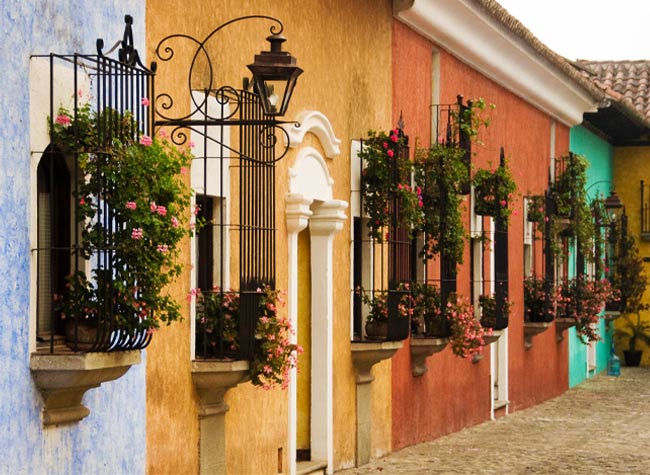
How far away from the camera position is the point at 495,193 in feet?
64.7

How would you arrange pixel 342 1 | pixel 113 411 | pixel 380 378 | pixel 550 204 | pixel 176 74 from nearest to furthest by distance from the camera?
pixel 113 411 → pixel 176 74 → pixel 342 1 → pixel 380 378 → pixel 550 204

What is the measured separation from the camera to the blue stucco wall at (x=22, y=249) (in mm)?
8125

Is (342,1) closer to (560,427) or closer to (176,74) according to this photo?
(176,74)

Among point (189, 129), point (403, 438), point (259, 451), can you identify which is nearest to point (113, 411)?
point (189, 129)

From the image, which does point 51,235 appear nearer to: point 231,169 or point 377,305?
point 231,169

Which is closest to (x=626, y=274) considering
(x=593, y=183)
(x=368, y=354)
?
(x=593, y=183)

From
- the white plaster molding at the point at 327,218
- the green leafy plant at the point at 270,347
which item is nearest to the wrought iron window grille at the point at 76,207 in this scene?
the green leafy plant at the point at 270,347

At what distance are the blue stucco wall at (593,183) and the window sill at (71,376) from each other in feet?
66.4

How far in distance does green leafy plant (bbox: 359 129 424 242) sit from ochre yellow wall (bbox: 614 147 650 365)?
19252 millimetres

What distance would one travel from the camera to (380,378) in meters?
16.0

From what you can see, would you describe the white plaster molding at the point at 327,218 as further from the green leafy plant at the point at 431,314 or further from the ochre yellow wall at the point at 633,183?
the ochre yellow wall at the point at 633,183

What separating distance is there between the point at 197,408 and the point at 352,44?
4927 mm

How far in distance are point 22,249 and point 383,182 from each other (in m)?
7.06

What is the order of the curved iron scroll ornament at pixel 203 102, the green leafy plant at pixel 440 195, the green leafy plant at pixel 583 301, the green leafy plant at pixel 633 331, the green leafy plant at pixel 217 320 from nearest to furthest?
the curved iron scroll ornament at pixel 203 102 → the green leafy plant at pixel 217 320 → the green leafy plant at pixel 440 195 → the green leafy plant at pixel 583 301 → the green leafy plant at pixel 633 331
